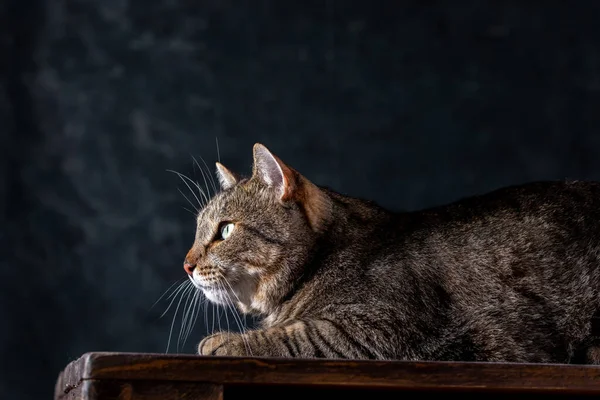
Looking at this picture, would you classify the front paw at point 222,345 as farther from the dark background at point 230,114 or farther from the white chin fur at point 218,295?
the dark background at point 230,114

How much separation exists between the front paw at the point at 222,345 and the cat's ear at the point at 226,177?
455 millimetres

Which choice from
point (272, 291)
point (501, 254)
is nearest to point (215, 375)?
point (272, 291)

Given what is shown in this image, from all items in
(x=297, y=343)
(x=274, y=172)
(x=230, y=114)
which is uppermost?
(x=230, y=114)

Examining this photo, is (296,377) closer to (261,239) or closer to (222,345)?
(222,345)

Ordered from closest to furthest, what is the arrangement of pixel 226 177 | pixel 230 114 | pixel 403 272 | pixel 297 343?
1. pixel 297 343
2. pixel 403 272
3. pixel 226 177
4. pixel 230 114

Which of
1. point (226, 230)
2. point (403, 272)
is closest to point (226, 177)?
point (226, 230)

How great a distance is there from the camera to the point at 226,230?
166cm

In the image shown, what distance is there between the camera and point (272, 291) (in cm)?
159

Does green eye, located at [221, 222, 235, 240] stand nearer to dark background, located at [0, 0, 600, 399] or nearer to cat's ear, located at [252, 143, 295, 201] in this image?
cat's ear, located at [252, 143, 295, 201]

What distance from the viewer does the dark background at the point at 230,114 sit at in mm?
2391

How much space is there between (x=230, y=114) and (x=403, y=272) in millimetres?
1051

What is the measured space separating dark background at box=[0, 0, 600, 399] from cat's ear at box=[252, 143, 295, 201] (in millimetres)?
770

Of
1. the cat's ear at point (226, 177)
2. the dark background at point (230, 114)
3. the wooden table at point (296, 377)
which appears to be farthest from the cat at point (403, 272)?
the dark background at point (230, 114)

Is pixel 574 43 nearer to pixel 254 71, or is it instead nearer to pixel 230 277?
pixel 254 71
